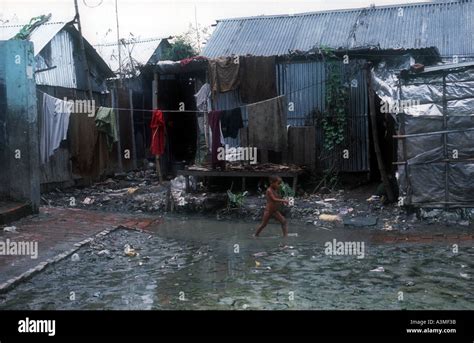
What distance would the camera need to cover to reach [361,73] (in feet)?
40.3

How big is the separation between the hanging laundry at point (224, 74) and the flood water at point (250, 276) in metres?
4.82

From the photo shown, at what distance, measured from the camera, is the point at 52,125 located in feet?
37.5

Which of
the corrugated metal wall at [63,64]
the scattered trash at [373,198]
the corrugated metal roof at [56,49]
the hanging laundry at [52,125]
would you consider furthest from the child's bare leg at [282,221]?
the corrugated metal roof at [56,49]

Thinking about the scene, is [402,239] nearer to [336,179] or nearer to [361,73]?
[336,179]

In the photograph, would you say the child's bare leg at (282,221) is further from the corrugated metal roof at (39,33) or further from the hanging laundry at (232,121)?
the corrugated metal roof at (39,33)

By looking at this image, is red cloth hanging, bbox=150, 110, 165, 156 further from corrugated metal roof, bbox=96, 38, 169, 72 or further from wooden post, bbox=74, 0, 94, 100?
corrugated metal roof, bbox=96, 38, 169, 72

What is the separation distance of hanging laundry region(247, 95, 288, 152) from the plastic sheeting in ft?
9.25

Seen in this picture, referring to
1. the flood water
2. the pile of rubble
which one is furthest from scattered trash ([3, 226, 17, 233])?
the pile of rubble

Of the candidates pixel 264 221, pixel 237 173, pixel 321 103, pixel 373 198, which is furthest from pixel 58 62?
pixel 373 198

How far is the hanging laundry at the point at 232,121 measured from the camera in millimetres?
11750

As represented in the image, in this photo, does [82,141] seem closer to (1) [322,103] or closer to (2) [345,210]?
(1) [322,103]
